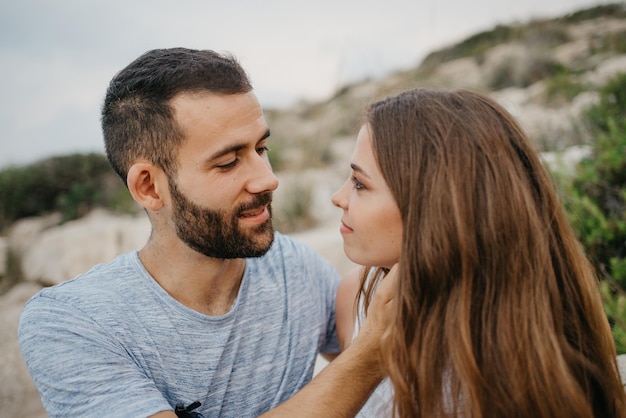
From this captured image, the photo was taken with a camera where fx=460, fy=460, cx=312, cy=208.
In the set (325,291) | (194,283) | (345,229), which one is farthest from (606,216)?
(194,283)

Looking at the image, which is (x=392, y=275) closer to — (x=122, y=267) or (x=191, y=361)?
(x=191, y=361)

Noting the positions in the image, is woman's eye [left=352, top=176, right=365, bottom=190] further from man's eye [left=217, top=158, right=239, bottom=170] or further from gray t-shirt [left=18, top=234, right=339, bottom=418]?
gray t-shirt [left=18, top=234, right=339, bottom=418]

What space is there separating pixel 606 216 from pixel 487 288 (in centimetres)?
234

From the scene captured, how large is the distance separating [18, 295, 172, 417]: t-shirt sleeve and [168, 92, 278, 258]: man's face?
1.86 feet

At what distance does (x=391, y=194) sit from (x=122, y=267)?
48.2 inches

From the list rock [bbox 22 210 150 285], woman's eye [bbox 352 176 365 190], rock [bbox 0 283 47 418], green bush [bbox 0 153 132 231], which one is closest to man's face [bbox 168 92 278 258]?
woman's eye [bbox 352 176 365 190]

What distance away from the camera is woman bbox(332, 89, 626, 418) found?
1505 millimetres

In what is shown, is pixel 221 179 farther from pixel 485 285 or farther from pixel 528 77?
pixel 528 77

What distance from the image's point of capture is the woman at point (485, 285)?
4.94 feet

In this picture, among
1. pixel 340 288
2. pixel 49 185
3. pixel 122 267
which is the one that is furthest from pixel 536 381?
pixel 49 185

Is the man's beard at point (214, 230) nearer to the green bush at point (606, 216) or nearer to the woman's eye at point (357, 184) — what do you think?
the woman's eye at point (357, 184)

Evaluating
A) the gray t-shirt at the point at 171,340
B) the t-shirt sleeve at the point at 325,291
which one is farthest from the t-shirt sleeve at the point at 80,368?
the t-shirt sleeve at the point at 325,291

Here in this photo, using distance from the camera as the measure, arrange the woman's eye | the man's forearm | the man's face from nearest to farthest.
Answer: the man's forearm
the woman's eye
the man's face

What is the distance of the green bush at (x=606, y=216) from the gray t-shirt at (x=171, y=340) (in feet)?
5.15
